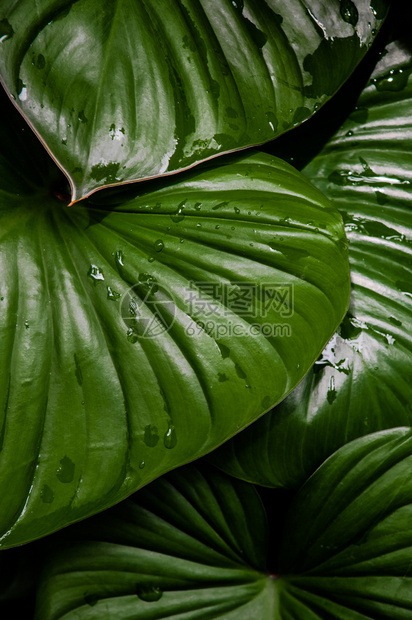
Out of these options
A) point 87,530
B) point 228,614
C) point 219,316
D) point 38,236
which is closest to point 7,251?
point 38,236

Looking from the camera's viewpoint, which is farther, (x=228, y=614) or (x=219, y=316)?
(x=228, y=614)

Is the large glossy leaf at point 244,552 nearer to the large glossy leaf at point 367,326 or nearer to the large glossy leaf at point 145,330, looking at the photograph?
the large glossy leaf at point 367,326

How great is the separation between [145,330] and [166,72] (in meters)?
0.31

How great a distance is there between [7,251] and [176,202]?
21 centimetres

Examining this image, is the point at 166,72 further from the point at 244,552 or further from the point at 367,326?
the point at 244,552

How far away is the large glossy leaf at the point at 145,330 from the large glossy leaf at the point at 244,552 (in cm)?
22

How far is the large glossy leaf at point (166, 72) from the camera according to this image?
54 centimetres

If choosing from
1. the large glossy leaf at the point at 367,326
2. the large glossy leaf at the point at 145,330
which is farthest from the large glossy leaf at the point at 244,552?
the large glossy leaf at the point at 145,330

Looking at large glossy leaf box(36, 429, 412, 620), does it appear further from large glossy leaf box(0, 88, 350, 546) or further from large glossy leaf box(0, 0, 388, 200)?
large glossy leaf box(0, 0, 388, 200)

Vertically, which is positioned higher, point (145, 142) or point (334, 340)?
point (145, 142)

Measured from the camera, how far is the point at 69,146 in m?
0.54

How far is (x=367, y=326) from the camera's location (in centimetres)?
73

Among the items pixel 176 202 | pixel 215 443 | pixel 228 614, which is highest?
pixel 176 202

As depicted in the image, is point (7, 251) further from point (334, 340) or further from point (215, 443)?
point (334, 340)
